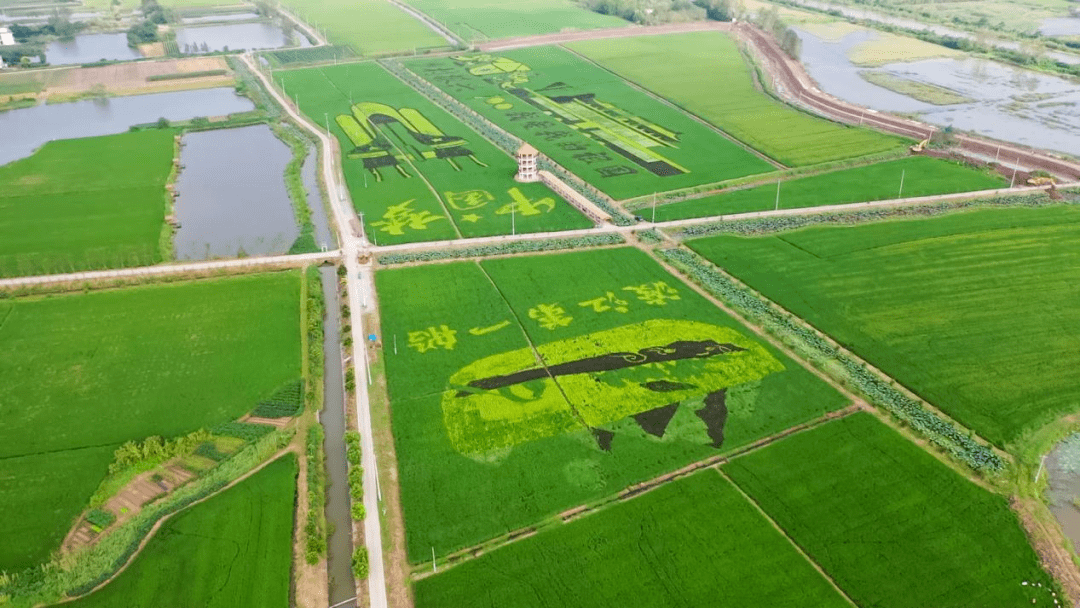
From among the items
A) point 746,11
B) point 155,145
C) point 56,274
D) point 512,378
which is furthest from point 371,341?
point 746,11

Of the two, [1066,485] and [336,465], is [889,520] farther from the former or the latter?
[336,465]

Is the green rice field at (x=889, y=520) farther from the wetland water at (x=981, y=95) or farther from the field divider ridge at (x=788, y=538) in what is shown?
the wetland water at (x=981, y=95)

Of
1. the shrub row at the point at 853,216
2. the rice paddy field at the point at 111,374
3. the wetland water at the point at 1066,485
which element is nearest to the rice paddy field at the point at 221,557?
the rice paddy field at the point at 111,374

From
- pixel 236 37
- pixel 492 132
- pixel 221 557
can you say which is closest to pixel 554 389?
pixel 221 557

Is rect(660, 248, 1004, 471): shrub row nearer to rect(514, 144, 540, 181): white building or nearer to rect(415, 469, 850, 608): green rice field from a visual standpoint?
rect(415, 469, 850, 608): green rice field

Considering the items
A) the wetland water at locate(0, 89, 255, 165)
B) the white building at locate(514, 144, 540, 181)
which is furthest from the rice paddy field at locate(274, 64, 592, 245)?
the wetland water at locate(0, 89, 255, 165)
